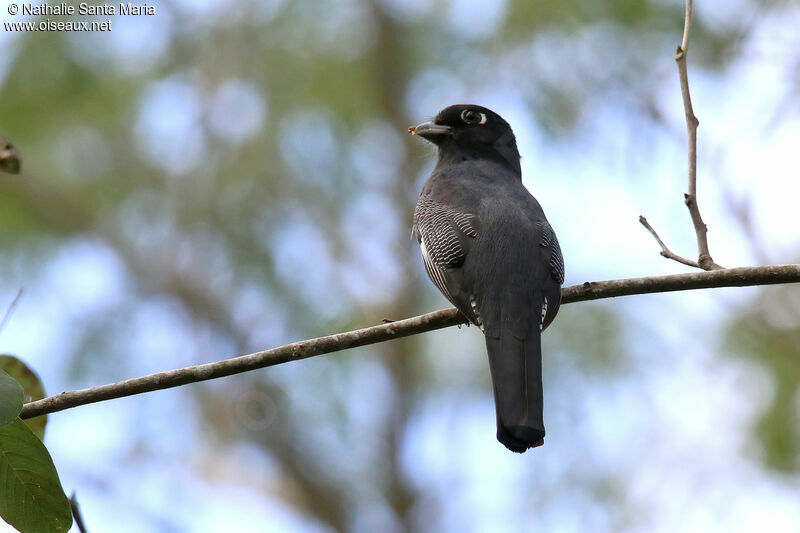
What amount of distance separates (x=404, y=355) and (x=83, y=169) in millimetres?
4232

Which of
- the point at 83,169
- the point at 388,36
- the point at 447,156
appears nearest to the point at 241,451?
the point at 83,169

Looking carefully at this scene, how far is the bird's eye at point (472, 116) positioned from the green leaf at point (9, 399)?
349 cm

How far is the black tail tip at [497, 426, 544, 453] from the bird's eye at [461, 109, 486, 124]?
264cm

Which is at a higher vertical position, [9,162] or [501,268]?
[9,162]

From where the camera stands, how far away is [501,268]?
160 inches

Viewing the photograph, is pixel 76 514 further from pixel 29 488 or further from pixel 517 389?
pixel 517 389

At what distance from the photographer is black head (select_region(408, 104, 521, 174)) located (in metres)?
5.49

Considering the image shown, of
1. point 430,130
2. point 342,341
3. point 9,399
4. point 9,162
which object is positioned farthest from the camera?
point 430,130

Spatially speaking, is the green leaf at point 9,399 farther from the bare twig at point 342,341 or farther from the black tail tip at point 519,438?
the black tail tip at point 519,438

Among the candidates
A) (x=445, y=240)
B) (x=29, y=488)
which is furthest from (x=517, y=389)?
(x=29, y=488)

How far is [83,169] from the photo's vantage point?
11188 mm

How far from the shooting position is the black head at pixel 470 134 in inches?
→ 216

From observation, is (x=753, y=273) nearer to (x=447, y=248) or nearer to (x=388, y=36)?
(x=447, y=248)

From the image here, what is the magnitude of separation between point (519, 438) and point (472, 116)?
2.72m
